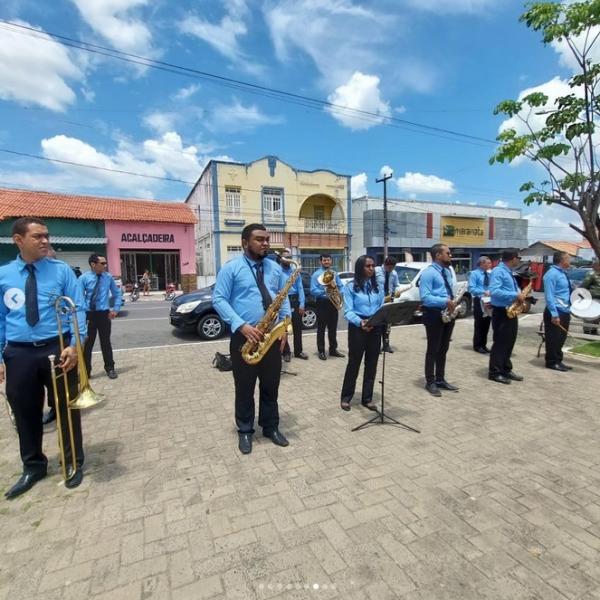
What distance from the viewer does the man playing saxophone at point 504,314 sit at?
547 centimetres

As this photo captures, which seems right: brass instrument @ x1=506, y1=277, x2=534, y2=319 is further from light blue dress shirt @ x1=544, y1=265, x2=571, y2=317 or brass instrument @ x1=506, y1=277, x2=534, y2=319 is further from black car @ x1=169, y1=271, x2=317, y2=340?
black car @ x1=169, y1=271, x2=317, y2=340

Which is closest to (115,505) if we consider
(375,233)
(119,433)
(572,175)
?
(119,433)

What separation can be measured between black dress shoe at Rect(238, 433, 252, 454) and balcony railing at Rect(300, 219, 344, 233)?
87.3ft

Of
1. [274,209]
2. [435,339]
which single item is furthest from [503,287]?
[274,209]

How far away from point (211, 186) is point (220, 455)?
1005 inches

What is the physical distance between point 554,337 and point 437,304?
2.97m

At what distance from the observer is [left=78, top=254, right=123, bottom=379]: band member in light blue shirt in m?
5.79

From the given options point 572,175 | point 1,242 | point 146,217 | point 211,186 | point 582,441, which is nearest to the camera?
point 582,441

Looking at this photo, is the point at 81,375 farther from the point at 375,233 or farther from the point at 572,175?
the point at 375,233

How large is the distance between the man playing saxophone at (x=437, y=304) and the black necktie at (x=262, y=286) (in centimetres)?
247

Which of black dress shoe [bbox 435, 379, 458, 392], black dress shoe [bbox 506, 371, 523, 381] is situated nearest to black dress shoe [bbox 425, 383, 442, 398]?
black dress shoe [bbox 435, 379, 458, 392]

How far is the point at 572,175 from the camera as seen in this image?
25.8 ft

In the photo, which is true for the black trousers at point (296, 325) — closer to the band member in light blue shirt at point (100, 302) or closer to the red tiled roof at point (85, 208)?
the band member in light blue shirt at point (100, 302)

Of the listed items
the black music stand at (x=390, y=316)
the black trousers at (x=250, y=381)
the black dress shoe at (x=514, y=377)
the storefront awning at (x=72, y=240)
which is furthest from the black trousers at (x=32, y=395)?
the storefront awning at (x=72, y=240)
